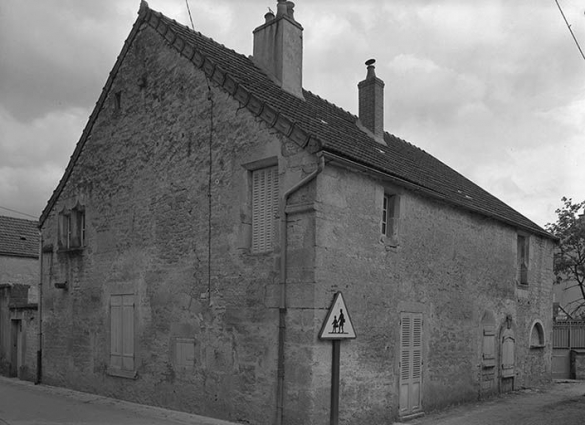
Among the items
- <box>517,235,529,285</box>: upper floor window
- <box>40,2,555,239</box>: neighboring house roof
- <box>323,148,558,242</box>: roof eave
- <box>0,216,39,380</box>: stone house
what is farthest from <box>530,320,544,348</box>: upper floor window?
<box>0,216,39,380</box>: stone house

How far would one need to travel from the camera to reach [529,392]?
51.9 ft

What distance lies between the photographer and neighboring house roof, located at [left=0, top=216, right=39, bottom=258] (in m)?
24.3

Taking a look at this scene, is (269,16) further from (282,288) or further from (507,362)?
(507,362)

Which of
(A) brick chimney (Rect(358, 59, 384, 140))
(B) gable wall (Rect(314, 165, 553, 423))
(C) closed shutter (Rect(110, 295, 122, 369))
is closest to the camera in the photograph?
(B) gable wall (Rect(314, 165, 553, 423))

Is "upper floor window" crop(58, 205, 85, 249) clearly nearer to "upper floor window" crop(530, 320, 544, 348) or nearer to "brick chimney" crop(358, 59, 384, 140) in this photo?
"brick chimney" crop(358, 59, 384, 140)

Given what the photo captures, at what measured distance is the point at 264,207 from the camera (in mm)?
10469

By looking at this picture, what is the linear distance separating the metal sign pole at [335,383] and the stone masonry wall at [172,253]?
1.74 ft

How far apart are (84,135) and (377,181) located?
8.38 meters

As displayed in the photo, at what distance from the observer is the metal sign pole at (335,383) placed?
9.26 m

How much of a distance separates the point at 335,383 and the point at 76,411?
226 inches

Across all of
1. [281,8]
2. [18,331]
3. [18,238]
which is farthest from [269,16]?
[18,238]

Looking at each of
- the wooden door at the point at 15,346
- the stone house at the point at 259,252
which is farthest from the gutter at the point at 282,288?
the wooden door at the point at 15,346

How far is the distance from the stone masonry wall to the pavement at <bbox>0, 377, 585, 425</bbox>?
0.41 metres

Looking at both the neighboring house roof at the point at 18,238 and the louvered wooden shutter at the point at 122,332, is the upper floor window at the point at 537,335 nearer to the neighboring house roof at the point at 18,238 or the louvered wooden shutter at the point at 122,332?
the louvered wooden shutter at the point at 122,332
